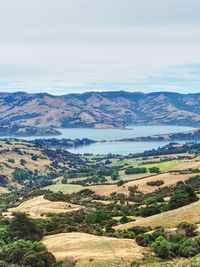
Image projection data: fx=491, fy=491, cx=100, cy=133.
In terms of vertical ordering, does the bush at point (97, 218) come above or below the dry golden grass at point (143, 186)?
above

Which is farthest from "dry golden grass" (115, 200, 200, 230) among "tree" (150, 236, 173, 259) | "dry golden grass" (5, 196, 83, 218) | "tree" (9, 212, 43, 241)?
"dry golden grass" (5, 196, 83, 218)

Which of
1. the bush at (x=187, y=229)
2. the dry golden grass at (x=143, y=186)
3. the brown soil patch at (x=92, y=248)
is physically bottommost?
the dry golden grass at (x=143, y=186)

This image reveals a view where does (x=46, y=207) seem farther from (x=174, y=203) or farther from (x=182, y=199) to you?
(x=182, y=199)

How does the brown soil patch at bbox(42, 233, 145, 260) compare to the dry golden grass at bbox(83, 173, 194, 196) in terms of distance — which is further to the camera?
the dry golden grass at bbox(83, 173, 194, 196)

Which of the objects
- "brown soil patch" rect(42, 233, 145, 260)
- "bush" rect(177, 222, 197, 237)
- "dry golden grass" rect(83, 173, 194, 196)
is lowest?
"dry golden grass" rect(83, 173, 194, 196)

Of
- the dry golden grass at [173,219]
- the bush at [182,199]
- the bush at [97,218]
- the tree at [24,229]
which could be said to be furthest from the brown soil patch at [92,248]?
the bush at [182,199]

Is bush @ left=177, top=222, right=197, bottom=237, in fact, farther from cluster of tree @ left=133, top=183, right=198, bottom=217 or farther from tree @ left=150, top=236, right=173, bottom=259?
cluster of tree @ left=133, top=183, right=198, bottom=217

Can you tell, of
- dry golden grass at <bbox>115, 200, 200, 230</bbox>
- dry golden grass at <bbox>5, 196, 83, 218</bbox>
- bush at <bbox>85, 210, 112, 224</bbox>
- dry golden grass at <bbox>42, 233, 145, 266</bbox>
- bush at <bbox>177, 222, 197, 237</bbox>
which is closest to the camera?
dry golden grass at <bbox>42, 233, 145, 266</bbox>

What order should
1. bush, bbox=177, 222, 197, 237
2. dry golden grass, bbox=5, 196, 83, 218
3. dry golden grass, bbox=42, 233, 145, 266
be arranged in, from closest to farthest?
1. dry golden grass, bbox=42, 233, 145, 266
2. bush, bbox=177, 222, 197, 237
3. dry golden grass, bbox=5, 196, 83, 218

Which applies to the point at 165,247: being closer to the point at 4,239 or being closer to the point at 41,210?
the point at 4,239

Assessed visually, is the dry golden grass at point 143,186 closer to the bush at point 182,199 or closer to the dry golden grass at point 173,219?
the bush at point 182,199
